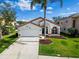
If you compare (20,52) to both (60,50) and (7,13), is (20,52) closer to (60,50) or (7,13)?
(60,50)

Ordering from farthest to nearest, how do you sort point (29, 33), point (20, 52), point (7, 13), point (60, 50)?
point (7, 13) < point (29, 33) < point (60, 50) < point (20, 52)

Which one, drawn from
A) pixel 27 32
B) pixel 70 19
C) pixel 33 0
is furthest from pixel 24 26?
pixel 70 19

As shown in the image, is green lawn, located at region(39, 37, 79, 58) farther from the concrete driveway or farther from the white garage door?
the white garage door

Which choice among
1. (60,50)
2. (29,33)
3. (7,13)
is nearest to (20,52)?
(60,50)

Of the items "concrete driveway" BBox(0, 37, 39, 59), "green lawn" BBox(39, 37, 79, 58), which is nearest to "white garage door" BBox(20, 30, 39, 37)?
"green lawn" BBox(39, 37, 79, 58)

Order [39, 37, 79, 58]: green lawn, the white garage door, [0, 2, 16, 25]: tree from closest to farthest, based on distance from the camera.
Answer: [39, 37, 79, 58]: green lawn
the white garage door
[0, 2, 16, 25]: tree

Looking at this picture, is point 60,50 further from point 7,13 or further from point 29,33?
point 7,13

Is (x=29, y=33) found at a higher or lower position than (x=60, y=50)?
higher

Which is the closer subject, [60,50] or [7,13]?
[60,50]

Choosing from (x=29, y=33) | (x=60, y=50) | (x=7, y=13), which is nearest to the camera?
(x=60, y=50)

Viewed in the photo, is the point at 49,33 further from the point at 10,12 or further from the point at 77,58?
the point at 77,58

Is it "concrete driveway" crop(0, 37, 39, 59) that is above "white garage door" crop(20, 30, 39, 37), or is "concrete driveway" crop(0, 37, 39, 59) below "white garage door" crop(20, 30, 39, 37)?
below

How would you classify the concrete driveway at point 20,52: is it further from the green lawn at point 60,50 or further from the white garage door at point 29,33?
the white garage door at point 29,33

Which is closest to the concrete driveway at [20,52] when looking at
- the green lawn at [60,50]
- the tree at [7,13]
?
the green lawn at [60,50]
